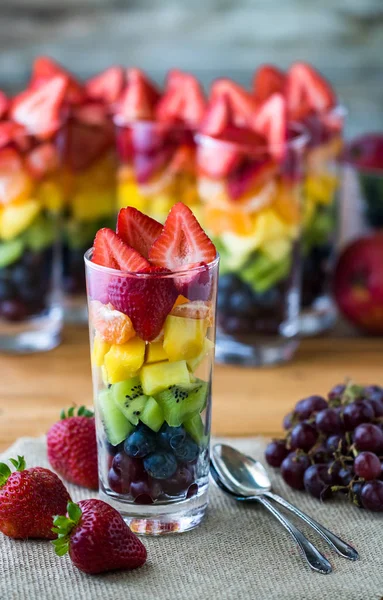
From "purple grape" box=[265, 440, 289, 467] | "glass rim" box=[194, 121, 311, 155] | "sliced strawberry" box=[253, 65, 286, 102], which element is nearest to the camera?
"purple grape" box=[265, 440, 289, 467]

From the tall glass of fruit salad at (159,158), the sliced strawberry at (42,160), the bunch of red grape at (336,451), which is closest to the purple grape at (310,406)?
the bunch of red grape at (336,451)

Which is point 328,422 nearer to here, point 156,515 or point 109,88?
point 156,515

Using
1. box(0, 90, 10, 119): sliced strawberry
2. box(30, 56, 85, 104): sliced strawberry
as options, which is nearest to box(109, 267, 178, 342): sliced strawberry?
box(0, 90, 10, 119): sliced strawberry

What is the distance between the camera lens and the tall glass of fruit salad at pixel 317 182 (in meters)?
1.43

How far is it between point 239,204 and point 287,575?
23.5 inches

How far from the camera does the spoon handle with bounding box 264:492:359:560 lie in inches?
33.1

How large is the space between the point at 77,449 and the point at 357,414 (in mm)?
293

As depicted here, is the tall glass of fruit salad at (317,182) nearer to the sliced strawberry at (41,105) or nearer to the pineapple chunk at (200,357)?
the sliced strawberry at (41,105)

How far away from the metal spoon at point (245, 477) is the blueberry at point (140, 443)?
14 cm

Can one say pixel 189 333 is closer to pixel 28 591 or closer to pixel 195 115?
pixel 28 591

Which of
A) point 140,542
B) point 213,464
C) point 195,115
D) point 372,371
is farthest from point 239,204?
point 140,542

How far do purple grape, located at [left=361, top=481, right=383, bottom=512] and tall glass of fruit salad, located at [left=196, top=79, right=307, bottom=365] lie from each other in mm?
454

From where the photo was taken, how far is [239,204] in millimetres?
1274

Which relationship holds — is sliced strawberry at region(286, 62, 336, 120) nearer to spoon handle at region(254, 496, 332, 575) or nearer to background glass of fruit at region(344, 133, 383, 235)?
background glass of fruit at region(344, 133, 383, 235)
